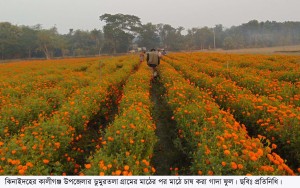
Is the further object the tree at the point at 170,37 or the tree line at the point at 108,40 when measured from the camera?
the tree at the point at 170,37

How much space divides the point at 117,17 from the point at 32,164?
89735 mm

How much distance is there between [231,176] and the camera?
3496 millimetres

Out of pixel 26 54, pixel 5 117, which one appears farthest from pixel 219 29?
pixel 5 117

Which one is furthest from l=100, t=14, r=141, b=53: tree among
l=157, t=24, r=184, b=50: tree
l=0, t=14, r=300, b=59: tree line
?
l=157, t=24, r=184, b=50: tree

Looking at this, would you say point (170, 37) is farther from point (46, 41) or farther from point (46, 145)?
point (46, 145)

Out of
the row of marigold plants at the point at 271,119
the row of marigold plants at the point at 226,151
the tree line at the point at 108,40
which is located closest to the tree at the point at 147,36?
the tree line at the point at 108,40

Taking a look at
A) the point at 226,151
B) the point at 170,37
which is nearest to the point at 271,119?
the point at 226,151

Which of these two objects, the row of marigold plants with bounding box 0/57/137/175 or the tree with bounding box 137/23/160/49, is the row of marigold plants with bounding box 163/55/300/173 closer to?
the row of marigold plants with bounding box 0/57/137/175

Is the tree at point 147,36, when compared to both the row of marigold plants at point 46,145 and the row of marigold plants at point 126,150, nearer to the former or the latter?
the row of marigold plants at point 46,145

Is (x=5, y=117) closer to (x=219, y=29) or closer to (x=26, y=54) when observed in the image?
(x=26, y=54)

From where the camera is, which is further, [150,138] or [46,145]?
[150,138]

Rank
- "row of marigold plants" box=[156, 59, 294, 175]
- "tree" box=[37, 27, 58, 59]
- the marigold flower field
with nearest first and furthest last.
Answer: "row of marigold plants" box=[156, 59, 294, 175] < the marigold flower field < "tree" box=[37, 27, 58, 59]

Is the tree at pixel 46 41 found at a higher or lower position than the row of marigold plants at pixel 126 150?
higher

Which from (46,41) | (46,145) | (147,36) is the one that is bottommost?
(46,145)
